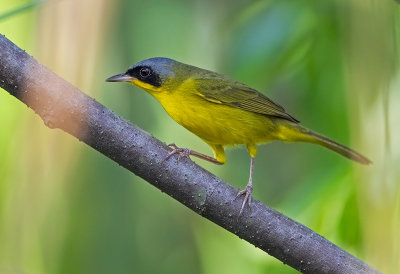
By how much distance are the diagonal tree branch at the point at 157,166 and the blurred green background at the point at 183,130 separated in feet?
0.65

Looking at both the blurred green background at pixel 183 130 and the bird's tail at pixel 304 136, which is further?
the bird's tail at pixel 304 136

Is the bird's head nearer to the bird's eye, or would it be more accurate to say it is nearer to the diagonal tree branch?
the bird's eye

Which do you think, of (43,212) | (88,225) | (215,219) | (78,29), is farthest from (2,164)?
(215,219)

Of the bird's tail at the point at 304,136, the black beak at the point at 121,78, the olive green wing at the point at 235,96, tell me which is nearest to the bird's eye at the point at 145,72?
the black beak at the point at 121,78

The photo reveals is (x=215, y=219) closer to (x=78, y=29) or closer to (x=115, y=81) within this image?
(x=78, y=29)

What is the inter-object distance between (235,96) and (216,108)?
0.74ft

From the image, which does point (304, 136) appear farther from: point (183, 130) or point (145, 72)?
point (145, 72)

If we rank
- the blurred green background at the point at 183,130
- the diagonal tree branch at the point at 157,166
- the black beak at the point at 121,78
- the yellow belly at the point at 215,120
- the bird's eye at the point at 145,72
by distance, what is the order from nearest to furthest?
the blurred green background at the point at 183,130 → the diagonal tree branch at the point at 157,166 → the black beak at the point at 121,78 → the yellow belly at the point at 215,120 → the bird's eye at the point at 145,72

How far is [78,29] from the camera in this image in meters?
3.03

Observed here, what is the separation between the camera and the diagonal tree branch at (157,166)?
8.53ft

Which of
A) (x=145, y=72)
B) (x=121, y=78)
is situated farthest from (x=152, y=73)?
(x=121, y=78)

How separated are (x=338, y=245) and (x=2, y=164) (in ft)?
5.75

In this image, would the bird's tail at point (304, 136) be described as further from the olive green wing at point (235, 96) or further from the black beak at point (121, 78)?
the black beak at point (121, 78)

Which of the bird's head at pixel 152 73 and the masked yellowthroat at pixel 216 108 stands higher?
the bird's head at pixel 152 73
